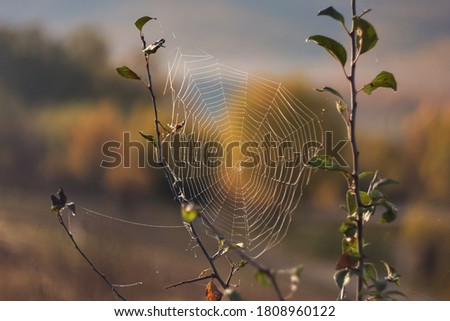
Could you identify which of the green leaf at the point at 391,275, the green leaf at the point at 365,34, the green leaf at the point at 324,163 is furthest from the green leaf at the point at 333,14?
the green leaf at the point at 391,275

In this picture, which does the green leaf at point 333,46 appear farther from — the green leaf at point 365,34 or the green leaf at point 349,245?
the green leaf at point 349,245

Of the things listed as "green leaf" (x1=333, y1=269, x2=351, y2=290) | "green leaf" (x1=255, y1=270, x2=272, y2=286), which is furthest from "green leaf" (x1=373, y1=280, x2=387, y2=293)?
"green leaf" (x1=255, y1=270, x2=272, y2=286)

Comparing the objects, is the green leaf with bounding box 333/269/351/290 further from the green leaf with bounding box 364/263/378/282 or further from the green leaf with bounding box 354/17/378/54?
the green leaf with bounding box 354/17/378/54

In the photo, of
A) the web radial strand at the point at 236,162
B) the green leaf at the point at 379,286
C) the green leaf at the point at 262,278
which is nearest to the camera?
the green leaf at the point at 262,278

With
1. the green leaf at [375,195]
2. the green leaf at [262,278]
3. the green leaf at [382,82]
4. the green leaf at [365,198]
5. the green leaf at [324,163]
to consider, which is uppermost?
the green leaf at [382,82]

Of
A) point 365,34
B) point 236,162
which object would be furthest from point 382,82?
point 236,162

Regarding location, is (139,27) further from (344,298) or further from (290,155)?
(290,155)

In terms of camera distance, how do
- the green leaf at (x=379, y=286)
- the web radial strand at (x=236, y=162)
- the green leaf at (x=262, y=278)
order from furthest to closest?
1. the web radial strand at (x=236, y=162)
2. the green leaf at (x=379, y=286)
3. the green leaf at (x=262, y=278)
